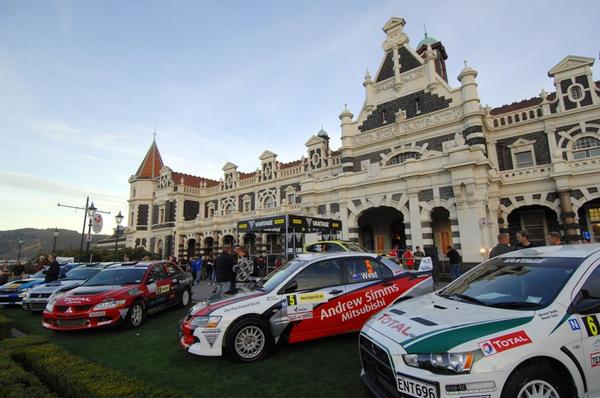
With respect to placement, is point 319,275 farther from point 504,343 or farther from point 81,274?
point 81,274

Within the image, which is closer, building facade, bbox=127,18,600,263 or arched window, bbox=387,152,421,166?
building facade, bbox=127,18,600,263

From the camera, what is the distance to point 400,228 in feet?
72.3

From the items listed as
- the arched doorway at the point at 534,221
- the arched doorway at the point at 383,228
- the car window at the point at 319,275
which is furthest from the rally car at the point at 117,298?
the arched doorway at the point at 534,221

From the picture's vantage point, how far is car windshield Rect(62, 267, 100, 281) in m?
11.3

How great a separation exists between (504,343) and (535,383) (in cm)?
44

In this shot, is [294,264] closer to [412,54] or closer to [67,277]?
[67,277]

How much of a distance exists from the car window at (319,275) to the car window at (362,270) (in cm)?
18

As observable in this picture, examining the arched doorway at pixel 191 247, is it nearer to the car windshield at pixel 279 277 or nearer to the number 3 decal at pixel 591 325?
the car windshield at pixel 279 277

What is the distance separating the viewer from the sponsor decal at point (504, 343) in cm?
264

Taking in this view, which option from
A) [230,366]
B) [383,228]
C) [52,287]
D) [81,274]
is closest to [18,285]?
[81,274]

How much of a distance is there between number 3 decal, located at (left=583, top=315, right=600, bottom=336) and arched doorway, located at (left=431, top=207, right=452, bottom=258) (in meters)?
16.5

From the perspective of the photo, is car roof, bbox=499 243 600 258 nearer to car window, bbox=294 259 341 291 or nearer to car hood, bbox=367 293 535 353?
car hood, bbox=367 293 535 353

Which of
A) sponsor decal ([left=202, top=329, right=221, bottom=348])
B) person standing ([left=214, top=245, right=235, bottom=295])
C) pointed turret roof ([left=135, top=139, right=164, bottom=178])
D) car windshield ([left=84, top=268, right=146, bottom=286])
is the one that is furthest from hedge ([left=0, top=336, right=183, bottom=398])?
pointed turret roof ([left=135, top=139, right=164, bottom=178])

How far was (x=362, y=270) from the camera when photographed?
5.94 meters
